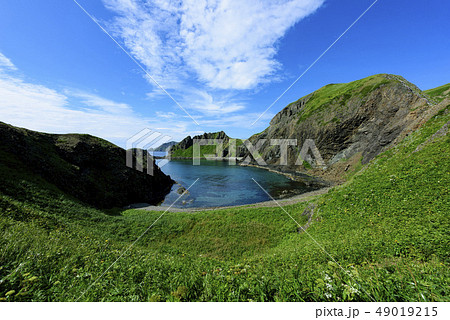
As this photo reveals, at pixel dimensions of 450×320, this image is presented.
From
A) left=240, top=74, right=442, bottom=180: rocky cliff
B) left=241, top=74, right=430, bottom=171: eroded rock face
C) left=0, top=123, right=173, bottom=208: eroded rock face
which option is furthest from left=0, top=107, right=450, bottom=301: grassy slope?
left=241, top=74, right=430, bottom=171: eroded rock face

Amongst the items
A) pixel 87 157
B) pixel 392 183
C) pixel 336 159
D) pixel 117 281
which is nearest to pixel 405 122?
pixel 336 159

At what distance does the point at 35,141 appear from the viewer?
90.9 ft

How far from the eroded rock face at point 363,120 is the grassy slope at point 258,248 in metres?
48.0

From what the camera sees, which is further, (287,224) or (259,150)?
(259,150)

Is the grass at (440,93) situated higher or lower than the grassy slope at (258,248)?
A: higher

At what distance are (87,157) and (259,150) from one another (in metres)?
104

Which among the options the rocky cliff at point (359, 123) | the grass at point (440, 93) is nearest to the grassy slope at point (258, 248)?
the rocky cliff at point (359, 123)

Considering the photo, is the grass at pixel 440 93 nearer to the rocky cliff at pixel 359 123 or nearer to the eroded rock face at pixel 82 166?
the rocky cliff at pixel 359 123

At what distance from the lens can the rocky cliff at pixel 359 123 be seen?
5062 cm

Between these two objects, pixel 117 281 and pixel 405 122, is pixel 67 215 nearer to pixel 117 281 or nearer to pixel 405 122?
pixel 117 281

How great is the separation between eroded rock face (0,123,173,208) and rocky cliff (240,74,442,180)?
62226mm

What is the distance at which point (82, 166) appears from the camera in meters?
32.3

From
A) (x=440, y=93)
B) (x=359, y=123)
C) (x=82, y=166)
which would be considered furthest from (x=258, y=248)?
(x=440, y=93)

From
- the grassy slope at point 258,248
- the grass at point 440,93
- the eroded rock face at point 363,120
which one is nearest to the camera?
the grassy slope at point 258,248
